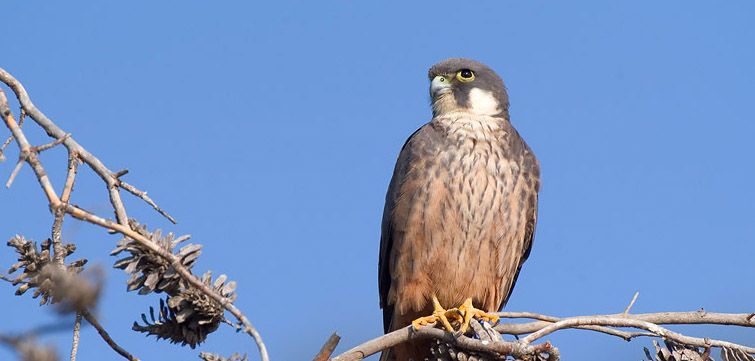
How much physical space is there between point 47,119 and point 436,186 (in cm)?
232

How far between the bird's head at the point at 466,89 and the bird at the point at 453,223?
24 cm

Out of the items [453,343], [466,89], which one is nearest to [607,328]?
[453,343]

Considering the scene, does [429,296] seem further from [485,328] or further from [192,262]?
[192,262]

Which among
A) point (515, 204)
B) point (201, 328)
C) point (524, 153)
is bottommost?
point (201, 328)

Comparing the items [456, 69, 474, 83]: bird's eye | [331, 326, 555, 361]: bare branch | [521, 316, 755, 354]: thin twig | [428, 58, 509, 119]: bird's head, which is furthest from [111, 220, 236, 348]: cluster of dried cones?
[456, 69, 474, 83]: bird's eye

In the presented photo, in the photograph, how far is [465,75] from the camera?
16.1ft

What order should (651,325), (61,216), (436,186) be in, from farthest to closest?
(436,186)
(651,325)
(61,216)

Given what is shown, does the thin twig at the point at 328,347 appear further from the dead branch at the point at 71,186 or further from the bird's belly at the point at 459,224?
the bird's belly at the point at 459,224

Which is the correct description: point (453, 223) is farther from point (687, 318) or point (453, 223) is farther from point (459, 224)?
point (687, 318)

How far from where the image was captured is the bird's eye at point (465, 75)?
16.0 feet

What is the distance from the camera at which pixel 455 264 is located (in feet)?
13.8

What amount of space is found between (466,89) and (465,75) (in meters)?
0.12

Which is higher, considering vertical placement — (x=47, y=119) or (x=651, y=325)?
(x=47, y=119)

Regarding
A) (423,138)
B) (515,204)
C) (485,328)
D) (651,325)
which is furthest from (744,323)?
(423,138)
